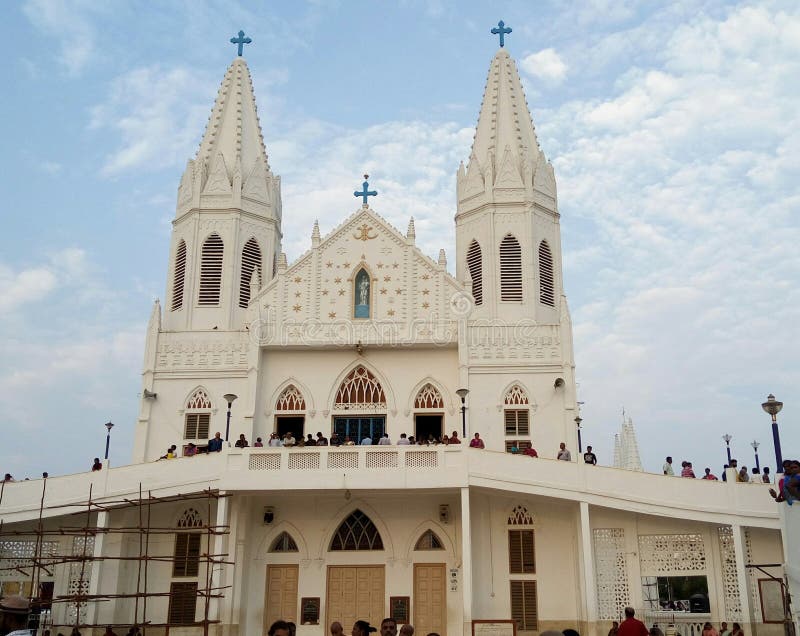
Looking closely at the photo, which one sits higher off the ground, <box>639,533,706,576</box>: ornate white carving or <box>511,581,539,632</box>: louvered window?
<box>639,533,706,576</box>: ornate white carving

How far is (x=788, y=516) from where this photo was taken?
→ 14.8m

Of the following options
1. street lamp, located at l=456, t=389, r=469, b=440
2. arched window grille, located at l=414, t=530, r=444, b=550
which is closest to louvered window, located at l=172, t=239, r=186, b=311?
street lamp, located at l=456, t=389, r=469, b=440

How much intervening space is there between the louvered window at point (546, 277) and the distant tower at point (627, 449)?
28956mm

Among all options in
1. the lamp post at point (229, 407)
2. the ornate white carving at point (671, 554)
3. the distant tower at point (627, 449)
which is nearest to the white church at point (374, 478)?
the ornate white carving at point (671, 554)

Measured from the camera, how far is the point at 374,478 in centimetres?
2489

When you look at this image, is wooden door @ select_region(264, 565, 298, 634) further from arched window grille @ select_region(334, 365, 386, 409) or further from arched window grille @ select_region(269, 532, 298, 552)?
arched window grille @ select_region(334, 365, 386, 409)

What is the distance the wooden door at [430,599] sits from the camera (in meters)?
25.9

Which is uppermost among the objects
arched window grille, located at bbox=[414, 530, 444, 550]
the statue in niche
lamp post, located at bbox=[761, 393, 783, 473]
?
the statue in niche

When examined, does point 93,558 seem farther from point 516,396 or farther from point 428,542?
point 516,396

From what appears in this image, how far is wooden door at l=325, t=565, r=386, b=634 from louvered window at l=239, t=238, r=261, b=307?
409 inches

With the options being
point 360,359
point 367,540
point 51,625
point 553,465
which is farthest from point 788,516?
point 51,625

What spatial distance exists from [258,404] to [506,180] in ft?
39.7

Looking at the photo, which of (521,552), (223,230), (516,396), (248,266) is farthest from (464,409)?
(223,230)

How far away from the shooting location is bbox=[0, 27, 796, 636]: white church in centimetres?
2427
